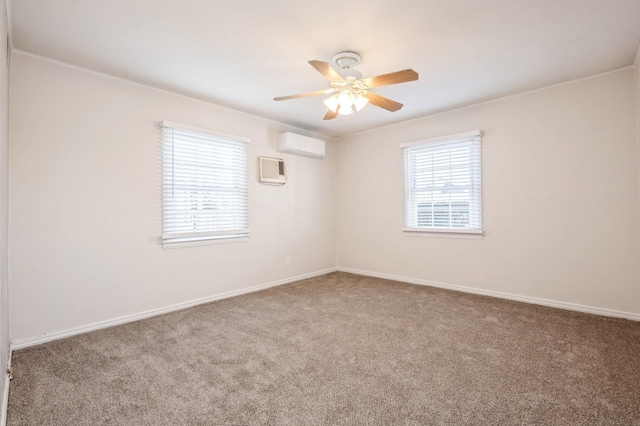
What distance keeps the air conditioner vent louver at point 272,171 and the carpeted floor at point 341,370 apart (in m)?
1.90

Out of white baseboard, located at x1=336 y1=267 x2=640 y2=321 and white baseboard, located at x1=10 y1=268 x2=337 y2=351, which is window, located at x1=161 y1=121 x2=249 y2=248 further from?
white baseboard, located at x1=336 y1=267 x2=640 y2=321

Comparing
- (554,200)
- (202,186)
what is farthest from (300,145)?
(554,200)

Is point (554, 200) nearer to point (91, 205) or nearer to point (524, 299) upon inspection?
point (524, 299)

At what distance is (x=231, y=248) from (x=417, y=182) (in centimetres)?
277

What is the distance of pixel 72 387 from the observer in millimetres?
1905

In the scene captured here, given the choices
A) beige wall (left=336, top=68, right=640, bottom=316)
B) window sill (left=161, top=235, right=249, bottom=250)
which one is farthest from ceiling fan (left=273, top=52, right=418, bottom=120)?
window sill (left=161, top=235, right=249, bottom=250)

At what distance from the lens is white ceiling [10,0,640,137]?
2045 mm

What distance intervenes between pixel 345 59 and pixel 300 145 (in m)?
2.07

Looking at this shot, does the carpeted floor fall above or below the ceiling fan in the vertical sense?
below

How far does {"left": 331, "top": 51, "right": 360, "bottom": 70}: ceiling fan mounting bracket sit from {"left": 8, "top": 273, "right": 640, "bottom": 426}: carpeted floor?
93.3 inches

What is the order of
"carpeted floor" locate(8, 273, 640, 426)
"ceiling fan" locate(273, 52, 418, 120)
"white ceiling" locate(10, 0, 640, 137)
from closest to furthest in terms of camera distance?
"carpeted floor" locate(8, 273, 640, 426)
"white ceiling" locate(10, 0, 640, 137)
"ceiling fan" locate(273, 52, 418, 120)

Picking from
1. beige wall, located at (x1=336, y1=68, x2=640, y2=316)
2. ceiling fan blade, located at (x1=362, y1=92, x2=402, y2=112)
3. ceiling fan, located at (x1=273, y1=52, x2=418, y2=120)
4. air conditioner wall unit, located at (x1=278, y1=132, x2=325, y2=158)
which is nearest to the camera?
ceiling fan, located at (x1=273, y1=52, x2=418, y2=120)

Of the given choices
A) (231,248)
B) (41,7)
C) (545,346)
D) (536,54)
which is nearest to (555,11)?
(536,54)

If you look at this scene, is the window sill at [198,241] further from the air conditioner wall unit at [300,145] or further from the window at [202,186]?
the air conditioner wall unit at [300,145]
